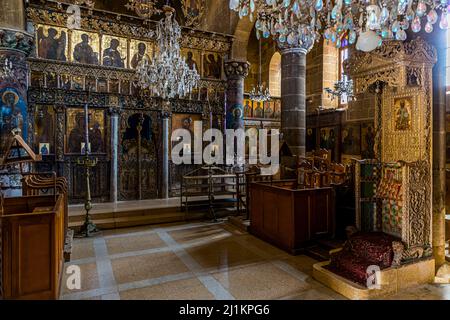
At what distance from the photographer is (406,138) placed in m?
3.67

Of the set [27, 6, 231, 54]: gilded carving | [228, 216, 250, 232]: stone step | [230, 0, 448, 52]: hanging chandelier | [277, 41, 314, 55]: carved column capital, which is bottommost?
[228, 216, 250, 232]: stone step

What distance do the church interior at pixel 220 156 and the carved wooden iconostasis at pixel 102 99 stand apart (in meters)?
0.04

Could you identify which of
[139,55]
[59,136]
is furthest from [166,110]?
→ [59,136]

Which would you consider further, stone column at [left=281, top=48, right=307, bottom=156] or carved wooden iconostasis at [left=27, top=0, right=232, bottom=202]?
carved wooden iconostasis at [left=27, top=0, right=232, bottom=202]

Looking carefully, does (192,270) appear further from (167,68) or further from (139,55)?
(139,55)

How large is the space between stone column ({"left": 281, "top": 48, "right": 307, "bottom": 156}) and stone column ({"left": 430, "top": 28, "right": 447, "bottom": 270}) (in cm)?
363

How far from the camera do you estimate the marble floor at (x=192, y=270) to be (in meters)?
3.28

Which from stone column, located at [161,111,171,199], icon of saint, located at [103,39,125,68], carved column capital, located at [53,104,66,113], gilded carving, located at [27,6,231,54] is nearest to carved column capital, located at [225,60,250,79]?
gilded carving, located at [27,6,231,54]

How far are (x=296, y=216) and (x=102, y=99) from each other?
20.3 feet

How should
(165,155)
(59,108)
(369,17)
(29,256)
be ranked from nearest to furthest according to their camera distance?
(29,256), (369,17), (59,108), (165,155)

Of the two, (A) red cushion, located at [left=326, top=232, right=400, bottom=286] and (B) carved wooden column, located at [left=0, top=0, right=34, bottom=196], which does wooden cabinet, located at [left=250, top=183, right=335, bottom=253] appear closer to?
(A) red cushion, located at [left=326, top=232, right=400, bottom=286]

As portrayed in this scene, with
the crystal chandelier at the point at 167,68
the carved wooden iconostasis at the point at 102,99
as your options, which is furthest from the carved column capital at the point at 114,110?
the crystal chandelier at the point at 167,68

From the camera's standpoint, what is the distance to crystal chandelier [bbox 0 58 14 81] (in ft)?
20.2
